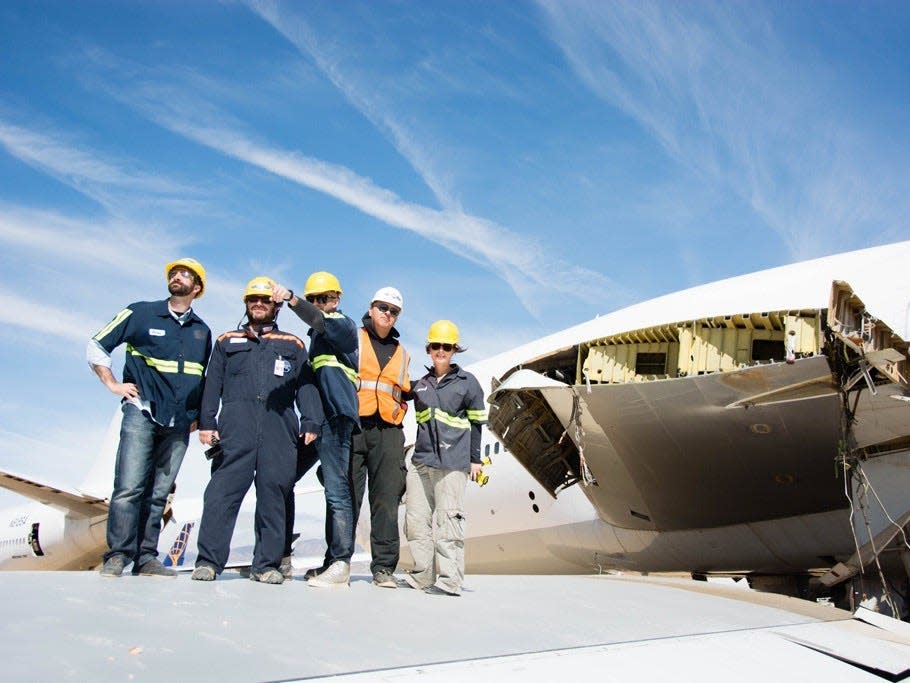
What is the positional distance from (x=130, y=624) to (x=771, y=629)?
353cm

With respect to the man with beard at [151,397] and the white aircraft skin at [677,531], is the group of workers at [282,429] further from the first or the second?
the white aircraft skin at [677,531]

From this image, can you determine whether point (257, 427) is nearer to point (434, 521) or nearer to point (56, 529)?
point (434, 521)

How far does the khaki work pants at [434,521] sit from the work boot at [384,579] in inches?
6.0

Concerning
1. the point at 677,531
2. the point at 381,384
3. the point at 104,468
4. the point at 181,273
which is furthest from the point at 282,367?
the point at 104,468

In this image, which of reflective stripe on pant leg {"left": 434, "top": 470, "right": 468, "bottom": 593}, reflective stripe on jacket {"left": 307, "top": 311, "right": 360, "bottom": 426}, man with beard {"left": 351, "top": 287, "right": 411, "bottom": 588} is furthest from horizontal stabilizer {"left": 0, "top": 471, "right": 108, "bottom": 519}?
reflective stripe on pant leg {"left": 434, "top": 470, "right": 468, "bottom": 593}

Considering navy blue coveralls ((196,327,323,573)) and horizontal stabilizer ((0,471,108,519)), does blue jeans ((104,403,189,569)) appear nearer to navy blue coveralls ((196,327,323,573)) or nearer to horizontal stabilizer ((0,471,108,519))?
navy blue coveralls ((196,327,323,573))

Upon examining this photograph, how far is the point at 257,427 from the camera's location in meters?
4.79

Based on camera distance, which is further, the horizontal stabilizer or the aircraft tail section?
the aircraft tail section

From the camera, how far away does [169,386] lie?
486cm

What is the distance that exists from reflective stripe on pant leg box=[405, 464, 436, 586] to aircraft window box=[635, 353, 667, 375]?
3.93 metres

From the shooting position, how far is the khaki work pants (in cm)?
496

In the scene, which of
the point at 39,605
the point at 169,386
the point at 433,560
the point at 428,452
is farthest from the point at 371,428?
the point at 39,605

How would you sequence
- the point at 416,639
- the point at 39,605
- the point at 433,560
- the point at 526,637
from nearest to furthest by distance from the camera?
the point at 39,605 → the point at 416,639 → the point at 526,637 → the point at 433,560

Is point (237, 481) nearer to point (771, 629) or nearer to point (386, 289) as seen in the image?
point (386, 289)
